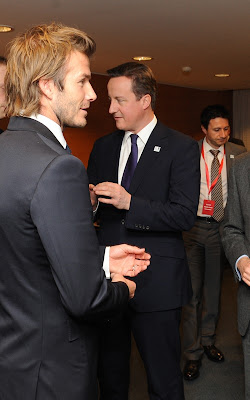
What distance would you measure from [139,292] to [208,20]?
326 cm

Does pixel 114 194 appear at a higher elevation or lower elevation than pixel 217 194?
higher

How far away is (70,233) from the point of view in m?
1.35

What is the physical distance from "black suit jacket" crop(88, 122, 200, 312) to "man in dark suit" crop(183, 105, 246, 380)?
4.31 feet

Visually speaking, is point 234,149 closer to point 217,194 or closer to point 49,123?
point 217,194

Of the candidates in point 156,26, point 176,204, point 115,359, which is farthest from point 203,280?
point 156,26

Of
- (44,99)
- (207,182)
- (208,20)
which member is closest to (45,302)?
(44,99)

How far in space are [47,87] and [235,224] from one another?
3.60 feet

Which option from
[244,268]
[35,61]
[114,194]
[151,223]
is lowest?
[244,268]

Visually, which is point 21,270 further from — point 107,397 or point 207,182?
point 207,182

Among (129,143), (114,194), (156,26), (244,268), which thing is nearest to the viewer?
(244,268)

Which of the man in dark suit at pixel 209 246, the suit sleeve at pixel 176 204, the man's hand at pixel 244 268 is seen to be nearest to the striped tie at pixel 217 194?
the man in dark suit at pixel 209 246

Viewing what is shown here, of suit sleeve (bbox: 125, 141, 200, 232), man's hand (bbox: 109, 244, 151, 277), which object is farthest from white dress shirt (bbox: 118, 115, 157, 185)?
man's hand (bbox: 109, 244, 151, 277)

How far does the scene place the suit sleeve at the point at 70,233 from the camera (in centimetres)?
132

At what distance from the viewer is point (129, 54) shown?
6.55 m
